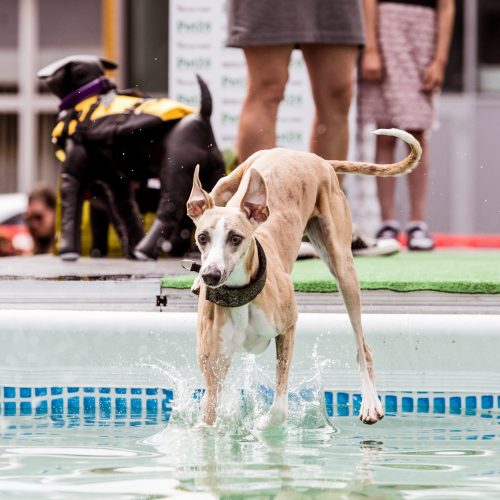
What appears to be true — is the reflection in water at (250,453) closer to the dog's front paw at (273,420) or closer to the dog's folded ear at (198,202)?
the dog's front paw at (273,420)

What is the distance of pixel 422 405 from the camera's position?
366 centimetres

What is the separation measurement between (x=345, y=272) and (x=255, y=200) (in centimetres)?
61

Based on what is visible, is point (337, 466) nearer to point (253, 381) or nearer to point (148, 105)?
point (253, 381)

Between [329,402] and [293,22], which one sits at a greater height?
[293,22]

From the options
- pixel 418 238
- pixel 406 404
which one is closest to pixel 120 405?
pixel 406 404

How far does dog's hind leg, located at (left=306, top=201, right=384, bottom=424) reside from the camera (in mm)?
3389

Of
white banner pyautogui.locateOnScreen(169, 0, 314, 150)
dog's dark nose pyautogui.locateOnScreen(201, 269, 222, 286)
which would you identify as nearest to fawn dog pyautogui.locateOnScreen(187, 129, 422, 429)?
dog's dark nose pyautogui.locateOnScreen(201, 269, 222, 286)

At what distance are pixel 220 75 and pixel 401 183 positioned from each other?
2974 mm

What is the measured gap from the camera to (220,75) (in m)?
6.96

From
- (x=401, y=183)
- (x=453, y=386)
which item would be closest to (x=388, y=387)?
(x=453, y=386)

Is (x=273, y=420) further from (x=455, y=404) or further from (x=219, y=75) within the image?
(x=219, y=75)

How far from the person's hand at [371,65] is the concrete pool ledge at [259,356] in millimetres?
2659

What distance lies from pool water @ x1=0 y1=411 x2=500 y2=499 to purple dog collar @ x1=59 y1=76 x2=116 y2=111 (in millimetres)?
2116

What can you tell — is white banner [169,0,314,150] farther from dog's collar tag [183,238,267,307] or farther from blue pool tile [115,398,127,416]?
dog's collar tag [183,238,267,307]
